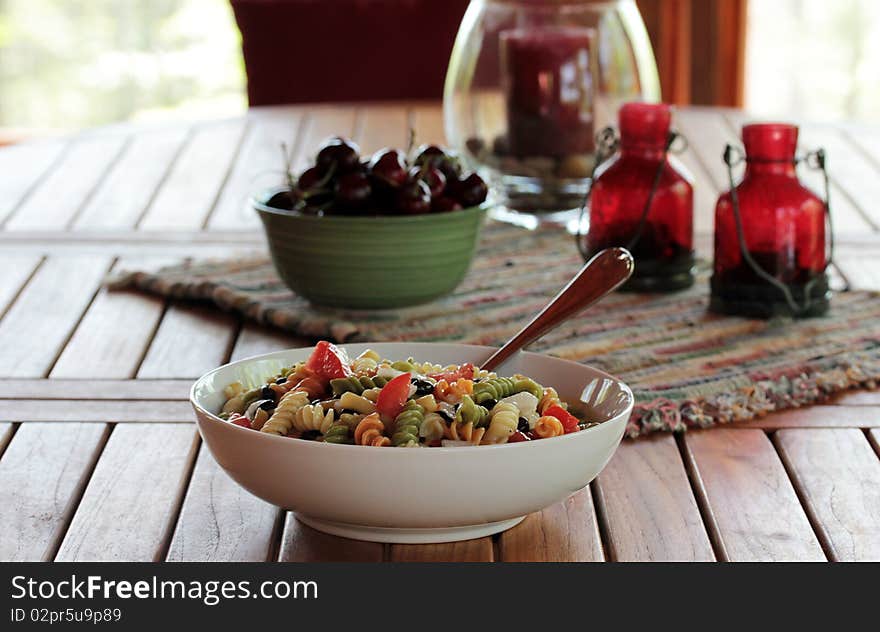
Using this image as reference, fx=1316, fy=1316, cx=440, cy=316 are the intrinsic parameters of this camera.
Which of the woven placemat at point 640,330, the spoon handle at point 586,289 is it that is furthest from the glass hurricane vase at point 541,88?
the spoon handle at point 586,289

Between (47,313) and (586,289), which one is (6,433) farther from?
(586,289)

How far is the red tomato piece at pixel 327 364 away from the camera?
0.90 meters

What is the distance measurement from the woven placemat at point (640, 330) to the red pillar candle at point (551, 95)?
193mm

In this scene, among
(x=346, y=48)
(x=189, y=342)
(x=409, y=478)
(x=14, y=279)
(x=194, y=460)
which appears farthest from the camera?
(x=346, y=48)

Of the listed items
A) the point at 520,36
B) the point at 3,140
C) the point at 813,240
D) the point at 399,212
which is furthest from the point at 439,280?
the point at 3,140

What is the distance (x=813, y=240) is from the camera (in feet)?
4.46

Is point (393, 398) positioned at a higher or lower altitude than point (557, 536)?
higher

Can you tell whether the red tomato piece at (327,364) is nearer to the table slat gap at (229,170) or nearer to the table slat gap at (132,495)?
the table slat gap at (132,495)

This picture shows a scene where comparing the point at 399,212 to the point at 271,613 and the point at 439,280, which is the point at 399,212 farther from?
the point at 271,613

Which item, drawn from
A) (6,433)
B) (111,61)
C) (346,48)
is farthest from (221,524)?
(111,61)

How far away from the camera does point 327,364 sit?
2.98ft

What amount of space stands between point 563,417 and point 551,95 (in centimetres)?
101

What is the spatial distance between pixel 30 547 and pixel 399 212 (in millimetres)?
637

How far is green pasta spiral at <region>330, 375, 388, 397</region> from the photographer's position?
880 mm
